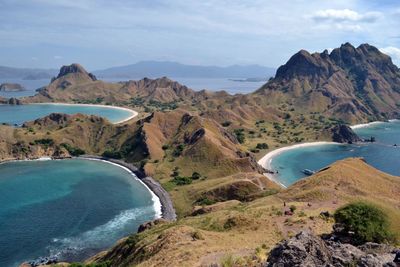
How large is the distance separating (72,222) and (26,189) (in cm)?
4028

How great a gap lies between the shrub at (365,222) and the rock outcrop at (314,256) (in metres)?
13.1

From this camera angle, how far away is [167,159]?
174125 millimetres

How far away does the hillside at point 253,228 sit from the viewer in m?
54.1

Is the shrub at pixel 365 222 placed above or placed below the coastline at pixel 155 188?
above

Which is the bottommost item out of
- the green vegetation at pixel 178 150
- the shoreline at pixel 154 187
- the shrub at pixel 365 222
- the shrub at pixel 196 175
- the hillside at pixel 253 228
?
the shoreline at pixel 154 187

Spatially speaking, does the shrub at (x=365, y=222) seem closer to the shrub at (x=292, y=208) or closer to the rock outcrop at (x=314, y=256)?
the rock outcrop at (x=314, y=256)

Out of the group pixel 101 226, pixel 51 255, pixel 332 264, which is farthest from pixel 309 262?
pixel 101 226

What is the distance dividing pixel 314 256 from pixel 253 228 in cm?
2946

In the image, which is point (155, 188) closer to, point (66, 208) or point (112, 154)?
point (66, 208)

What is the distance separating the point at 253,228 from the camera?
6650 cm

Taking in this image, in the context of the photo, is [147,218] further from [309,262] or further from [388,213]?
[309,262]

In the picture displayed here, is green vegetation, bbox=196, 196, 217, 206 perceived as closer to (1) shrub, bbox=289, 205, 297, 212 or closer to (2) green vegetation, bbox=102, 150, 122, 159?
(1) shrub, bbox=289, 205, 297, 212

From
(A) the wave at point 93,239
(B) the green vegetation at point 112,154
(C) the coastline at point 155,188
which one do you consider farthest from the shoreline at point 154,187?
(A) the wave at point 93,239

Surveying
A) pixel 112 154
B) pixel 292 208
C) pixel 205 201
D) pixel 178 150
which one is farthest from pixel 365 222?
pixel 112 154
